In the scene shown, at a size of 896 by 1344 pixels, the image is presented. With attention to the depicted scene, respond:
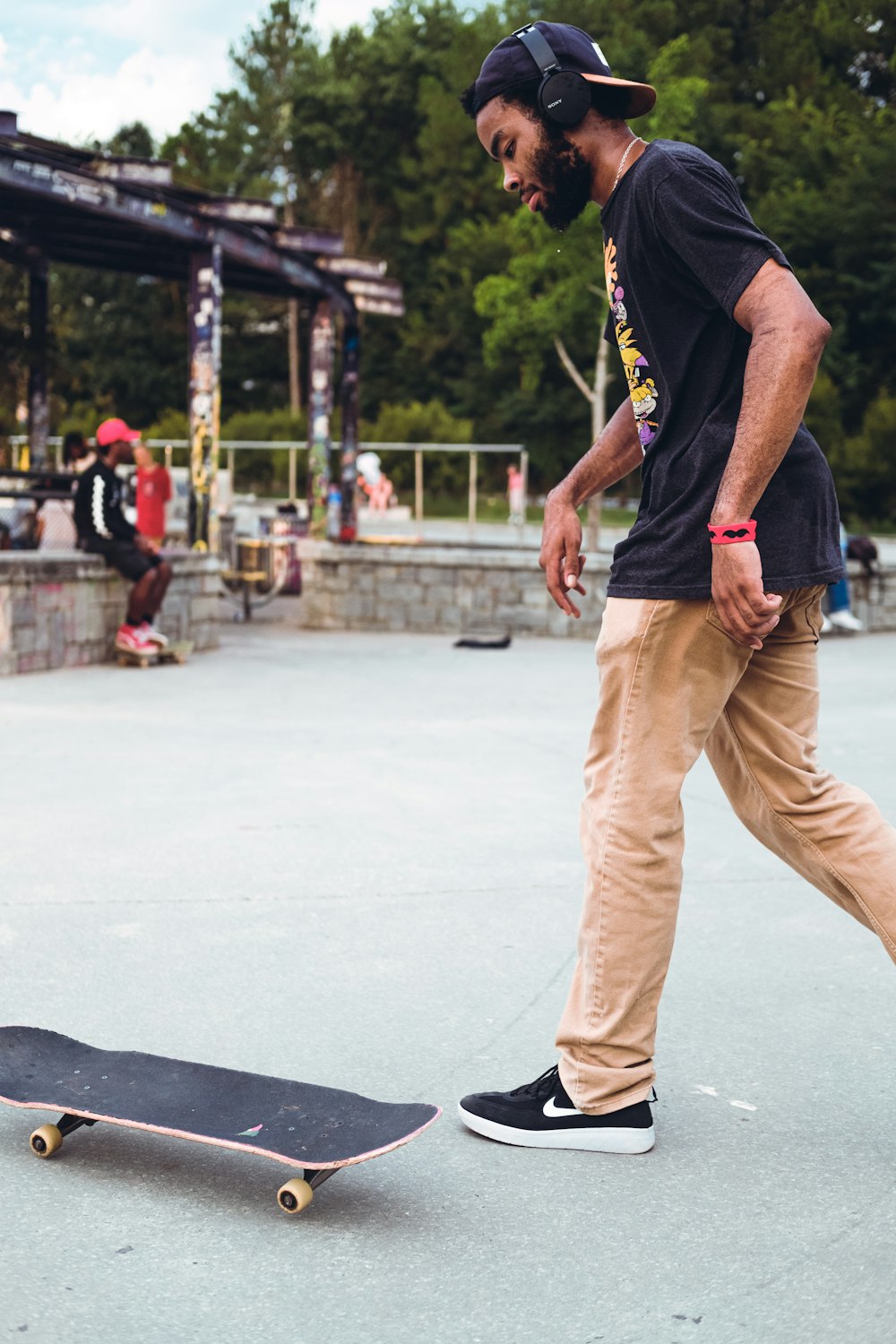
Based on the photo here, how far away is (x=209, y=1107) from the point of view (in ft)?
8.54

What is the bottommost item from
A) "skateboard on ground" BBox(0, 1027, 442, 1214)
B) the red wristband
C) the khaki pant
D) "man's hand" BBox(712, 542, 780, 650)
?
"skateboard on ground" BBox(0, 1027, 442, 1214)

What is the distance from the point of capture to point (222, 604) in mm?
Result: 18375

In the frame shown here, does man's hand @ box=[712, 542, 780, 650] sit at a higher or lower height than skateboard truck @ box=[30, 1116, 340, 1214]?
higher

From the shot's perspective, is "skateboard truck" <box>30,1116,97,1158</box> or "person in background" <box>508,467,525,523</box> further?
"person in background" <box>508,467,525,523</box>

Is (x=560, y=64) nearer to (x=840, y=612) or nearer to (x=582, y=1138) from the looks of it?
(x=582, y=1138)

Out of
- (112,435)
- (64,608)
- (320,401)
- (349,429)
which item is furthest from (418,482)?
(64,608)

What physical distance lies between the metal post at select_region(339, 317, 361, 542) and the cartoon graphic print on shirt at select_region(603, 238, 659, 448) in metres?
14.1

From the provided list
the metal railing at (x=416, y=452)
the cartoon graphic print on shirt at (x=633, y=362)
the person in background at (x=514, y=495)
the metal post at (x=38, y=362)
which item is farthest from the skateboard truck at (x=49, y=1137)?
the person in background at (x=514, y=495)

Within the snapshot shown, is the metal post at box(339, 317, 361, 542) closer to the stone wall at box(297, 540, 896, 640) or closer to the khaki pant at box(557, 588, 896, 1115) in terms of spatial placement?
the stone wall at box(297, 540, 896, 640)

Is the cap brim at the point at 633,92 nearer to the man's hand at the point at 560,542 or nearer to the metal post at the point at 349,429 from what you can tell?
the man's hand at the point at 560,542

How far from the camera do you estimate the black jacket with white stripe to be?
11.3 metres

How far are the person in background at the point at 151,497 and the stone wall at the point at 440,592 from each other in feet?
5.19

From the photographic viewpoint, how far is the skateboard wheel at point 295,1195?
7.68 ft

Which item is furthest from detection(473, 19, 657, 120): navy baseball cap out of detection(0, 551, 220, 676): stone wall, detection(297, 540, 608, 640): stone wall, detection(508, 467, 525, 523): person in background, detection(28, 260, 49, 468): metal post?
detection(508, 467, 525, 523): person in background
